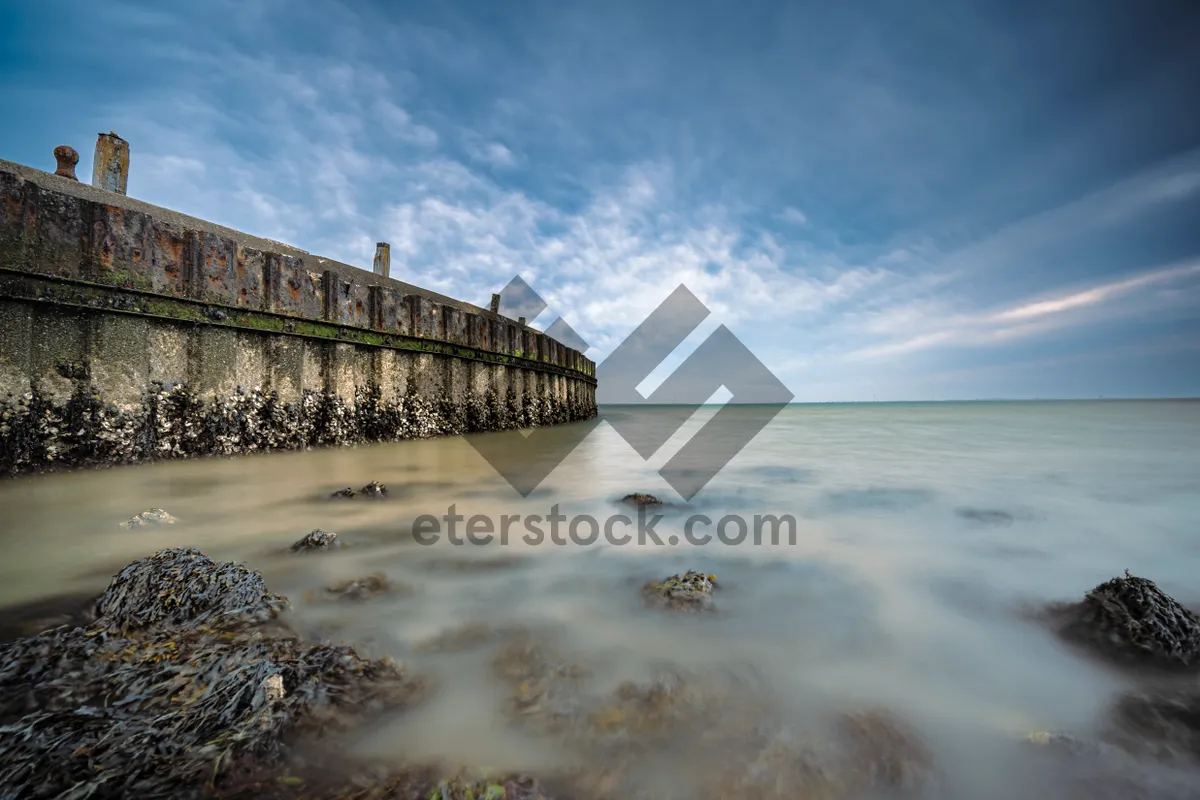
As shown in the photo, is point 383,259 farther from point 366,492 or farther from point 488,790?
point 488,790

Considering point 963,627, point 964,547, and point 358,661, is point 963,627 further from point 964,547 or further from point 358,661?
point 358,661

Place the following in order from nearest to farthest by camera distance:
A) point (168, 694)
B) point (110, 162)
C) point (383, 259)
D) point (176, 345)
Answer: point (168, 694), point (176, 345), point (110, 162), point (383, 259)

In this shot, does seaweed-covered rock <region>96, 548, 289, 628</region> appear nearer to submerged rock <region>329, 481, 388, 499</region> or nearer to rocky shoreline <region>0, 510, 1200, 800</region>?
rocky shoreline <region>0, 510, 1200, 800</region>

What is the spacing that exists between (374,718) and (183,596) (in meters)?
0.77

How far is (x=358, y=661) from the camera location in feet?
3.72

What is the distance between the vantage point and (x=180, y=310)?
3.54m

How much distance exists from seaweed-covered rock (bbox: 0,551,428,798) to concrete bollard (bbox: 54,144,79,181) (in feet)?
26.8

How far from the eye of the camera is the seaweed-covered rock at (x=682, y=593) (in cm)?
155

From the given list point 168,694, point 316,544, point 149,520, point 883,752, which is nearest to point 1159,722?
point 883,752

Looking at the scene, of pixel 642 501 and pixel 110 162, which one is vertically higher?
pixel 110 162

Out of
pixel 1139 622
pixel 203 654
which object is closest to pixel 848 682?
pixel 1139 622

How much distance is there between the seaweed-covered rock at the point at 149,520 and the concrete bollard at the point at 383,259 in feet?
28.5

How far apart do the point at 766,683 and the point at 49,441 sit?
406cm

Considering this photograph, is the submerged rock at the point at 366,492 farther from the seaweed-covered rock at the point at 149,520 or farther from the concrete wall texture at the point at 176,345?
the concrete wall texture at the point at 176,345
